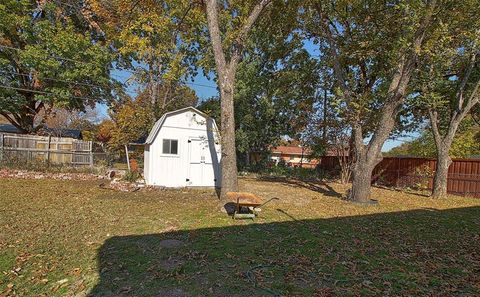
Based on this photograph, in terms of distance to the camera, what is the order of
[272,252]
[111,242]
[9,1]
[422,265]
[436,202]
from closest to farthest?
[422,265]
[272,252]
[111,242]
[436,202]
[9,1]

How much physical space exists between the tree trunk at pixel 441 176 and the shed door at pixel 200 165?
961cm

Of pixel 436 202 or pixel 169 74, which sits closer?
pixel 169 74

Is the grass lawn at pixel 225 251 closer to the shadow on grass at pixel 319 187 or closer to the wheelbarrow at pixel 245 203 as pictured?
the wheelbarrow at pixel 245 203

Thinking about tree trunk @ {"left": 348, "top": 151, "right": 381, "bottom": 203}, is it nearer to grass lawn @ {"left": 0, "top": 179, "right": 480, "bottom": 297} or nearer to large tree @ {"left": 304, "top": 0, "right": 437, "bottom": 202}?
large tree @ {"left": 304, "top": 0, "right": 437, "bottom": 202}

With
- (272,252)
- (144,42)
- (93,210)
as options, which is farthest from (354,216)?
(144,42)

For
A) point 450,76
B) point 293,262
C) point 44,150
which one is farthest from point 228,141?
→ point 44,150

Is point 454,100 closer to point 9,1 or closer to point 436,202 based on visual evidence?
point 436,202

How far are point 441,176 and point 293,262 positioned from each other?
11.7 meters

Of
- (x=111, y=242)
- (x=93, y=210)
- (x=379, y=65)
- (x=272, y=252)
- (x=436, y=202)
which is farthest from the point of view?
(x=379, y=65)

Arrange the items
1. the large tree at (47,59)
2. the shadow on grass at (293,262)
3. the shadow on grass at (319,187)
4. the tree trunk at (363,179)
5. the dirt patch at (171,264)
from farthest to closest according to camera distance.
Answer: the large tree at (47,59) < the shadow on grass at (319,187) < the tree trunk at (363,179) < the dirt patch at (171,264) < the shadow on grass at (293,262)

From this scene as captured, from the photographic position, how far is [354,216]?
8094 millimetres

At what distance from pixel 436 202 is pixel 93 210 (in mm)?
11968

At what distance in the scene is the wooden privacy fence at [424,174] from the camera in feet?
48.0

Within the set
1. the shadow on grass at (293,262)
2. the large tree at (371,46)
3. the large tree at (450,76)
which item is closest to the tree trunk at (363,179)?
the large tree at (371,46)
